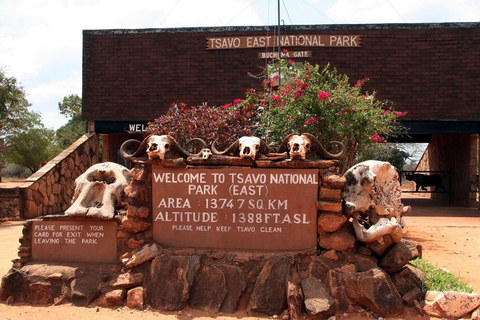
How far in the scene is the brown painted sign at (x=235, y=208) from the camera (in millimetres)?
5645

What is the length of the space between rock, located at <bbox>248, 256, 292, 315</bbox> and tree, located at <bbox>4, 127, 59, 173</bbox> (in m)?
23.0

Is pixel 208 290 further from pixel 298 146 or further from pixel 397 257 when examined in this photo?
pixel 397 257

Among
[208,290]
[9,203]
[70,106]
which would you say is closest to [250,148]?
[208,290]

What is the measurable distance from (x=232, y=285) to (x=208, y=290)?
0.29m

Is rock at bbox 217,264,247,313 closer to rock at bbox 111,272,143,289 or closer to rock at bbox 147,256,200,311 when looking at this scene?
rock at bbox 147,256,200,311

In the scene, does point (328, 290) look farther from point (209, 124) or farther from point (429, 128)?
point (429, 128)

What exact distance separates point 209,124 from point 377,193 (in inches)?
137

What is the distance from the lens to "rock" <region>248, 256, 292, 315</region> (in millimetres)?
5145

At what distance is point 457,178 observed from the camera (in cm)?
1680

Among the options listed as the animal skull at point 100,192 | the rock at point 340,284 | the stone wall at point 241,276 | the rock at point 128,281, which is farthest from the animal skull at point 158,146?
the rock at point 340,284

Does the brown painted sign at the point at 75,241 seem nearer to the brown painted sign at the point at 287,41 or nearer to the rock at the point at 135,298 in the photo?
the rock at the point at 135,298

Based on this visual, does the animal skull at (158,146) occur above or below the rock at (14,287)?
above

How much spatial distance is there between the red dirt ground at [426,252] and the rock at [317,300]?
0.21m

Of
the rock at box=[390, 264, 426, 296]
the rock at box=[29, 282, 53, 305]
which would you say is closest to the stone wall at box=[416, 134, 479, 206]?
the rock at box=[390, 264, 426, 296]
